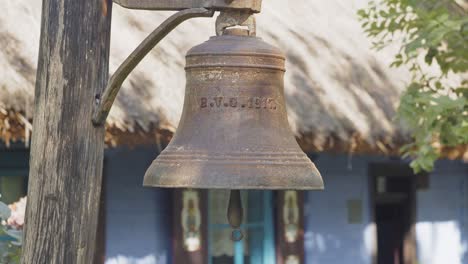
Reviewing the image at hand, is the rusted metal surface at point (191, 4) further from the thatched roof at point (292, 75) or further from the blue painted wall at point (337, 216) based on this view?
the blue painted wall at point (337, 216)

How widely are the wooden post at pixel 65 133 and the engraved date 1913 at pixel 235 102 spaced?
292 mm

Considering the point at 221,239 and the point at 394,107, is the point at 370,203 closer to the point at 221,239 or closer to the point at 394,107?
the point at 394,107

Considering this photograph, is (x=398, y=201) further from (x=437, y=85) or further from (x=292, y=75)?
(x=437, y=85)

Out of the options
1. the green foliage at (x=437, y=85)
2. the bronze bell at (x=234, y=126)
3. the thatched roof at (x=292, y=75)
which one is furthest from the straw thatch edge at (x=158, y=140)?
the bronze bell at (x=234, y=126)

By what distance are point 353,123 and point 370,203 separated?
126 centimetres

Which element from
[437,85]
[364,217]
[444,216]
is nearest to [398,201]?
[444,216]

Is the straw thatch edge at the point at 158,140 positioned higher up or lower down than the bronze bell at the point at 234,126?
higher up

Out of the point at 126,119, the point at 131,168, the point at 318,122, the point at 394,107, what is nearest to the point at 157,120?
the point at 126,119

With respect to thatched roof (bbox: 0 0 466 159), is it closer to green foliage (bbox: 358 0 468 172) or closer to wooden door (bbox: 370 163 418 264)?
wooden door (bbox: 370 163 418 264)

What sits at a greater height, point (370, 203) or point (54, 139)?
point (370, 203)

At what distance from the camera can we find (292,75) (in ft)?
25.4

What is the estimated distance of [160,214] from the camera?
7258 millimetres

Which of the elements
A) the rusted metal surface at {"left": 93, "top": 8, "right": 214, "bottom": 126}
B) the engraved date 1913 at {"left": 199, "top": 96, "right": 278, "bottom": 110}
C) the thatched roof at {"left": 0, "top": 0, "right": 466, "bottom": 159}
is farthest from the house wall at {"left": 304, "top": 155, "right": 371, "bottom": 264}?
the rusted metal surface at {"left": 93, "top": 8, "right": 214, "bottom": 126}

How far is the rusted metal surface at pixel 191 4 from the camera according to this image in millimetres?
2859
